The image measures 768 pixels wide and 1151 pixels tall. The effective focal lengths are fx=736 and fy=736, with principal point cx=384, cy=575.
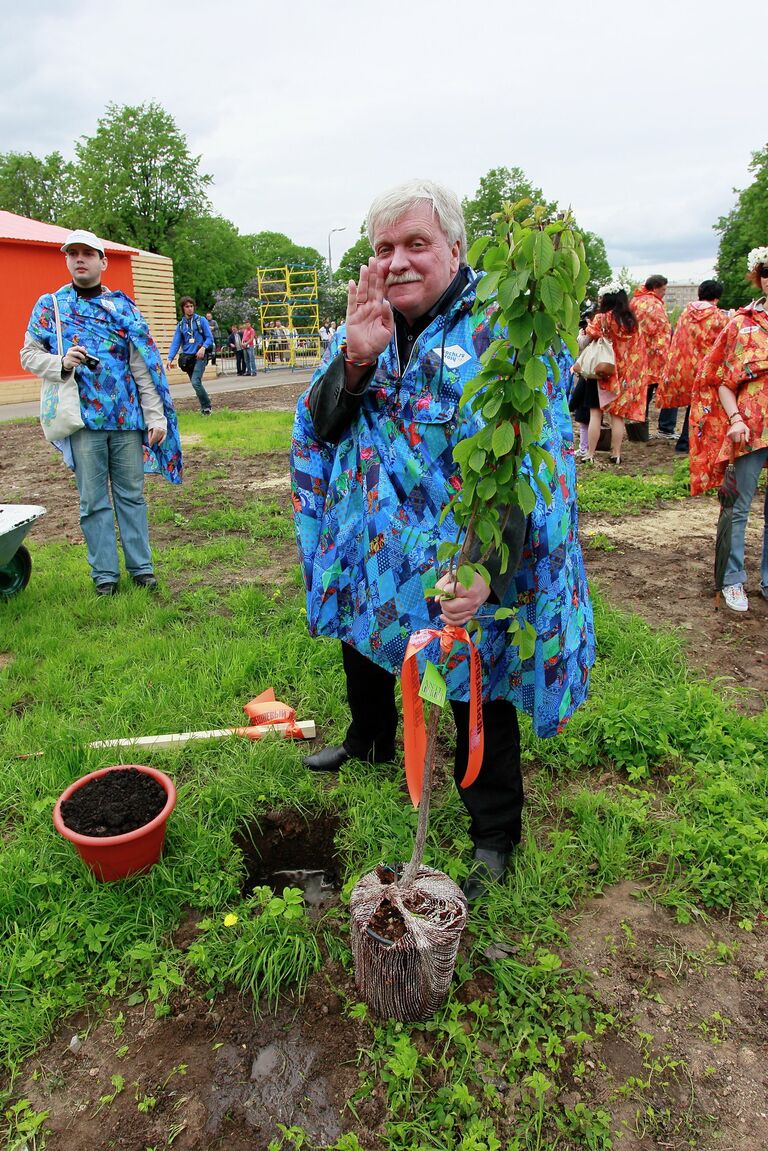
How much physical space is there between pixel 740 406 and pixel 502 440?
3.34 m

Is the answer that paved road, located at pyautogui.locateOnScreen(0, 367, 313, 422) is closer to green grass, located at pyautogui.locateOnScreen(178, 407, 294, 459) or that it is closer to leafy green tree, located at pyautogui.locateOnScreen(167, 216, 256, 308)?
green grass, located at pyautogui.locateOnScreen(178, 407, 294, 459)

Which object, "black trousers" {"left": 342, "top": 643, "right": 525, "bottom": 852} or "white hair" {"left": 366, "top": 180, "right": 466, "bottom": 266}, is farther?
"black trousers" {"left": 342, "top": 643, "right": 525, "bottom": 852}

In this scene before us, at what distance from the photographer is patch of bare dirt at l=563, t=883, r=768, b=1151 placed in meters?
1.75

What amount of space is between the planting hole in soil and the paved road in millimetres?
13404

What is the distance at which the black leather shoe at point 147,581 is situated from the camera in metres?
4.79

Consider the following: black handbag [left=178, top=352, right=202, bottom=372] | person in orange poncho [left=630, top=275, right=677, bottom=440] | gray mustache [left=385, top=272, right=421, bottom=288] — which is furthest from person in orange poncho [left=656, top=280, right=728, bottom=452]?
black handbag [left=178, top=352, right=202, bottom=372]

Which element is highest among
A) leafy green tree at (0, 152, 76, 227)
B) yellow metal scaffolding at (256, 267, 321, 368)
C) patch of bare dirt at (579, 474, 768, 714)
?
leafy green tree at (0, 152, 76, 227)

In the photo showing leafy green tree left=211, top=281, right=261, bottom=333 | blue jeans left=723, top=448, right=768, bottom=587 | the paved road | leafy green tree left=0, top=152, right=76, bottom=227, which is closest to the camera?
blue jeans left=723, top=448, right=768, bottom=587

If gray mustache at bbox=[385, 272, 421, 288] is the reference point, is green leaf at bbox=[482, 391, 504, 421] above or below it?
below

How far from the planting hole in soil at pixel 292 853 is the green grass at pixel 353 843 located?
57 mm

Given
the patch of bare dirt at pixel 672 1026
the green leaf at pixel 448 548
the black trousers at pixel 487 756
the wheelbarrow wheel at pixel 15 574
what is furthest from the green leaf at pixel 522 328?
the wheelbarrow wheel at pixel 15 574

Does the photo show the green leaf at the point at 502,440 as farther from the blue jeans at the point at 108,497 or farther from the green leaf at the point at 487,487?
the blue jeans at the point at 108,497

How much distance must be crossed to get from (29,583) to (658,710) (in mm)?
3946

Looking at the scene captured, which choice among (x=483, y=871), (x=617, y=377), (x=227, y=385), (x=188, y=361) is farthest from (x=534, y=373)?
(x=227, y=385)
